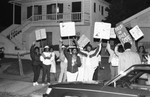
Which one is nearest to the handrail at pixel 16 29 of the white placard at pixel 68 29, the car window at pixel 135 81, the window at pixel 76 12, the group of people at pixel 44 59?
the window at pixel 76 12

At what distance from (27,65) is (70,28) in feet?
19.8

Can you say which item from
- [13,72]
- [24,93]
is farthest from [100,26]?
[13,72]

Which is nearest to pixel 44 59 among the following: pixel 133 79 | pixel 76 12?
pixel 133 79

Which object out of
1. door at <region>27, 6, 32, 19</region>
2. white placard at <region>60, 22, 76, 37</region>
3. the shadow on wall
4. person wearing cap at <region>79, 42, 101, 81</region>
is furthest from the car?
door at <region>27, 6, 32, 19</region>

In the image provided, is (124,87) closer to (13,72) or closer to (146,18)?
(13,72)

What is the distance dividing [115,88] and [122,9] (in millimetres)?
22098

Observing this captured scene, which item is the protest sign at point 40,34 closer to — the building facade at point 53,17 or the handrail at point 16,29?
the building facade at point 53,17

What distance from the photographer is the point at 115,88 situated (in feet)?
14.0

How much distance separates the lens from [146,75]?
5027 millimetres

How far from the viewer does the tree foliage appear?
79.2ft

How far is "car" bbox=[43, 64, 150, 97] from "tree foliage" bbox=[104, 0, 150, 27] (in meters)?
19.5

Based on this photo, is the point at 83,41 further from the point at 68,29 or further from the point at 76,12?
the point at 76,12

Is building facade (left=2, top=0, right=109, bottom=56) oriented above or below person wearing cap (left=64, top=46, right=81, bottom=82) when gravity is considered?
above

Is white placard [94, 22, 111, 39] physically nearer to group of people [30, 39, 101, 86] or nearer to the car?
group of people [30, 39, 101, 86]
